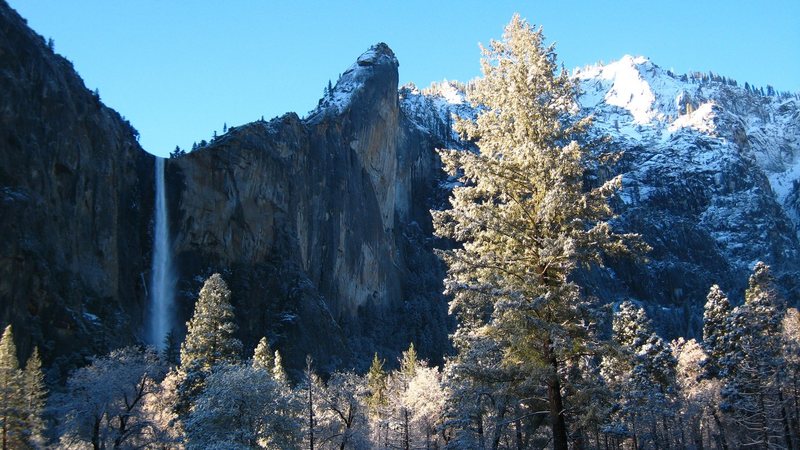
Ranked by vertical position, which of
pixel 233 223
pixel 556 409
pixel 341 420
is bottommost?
pixel 341 420

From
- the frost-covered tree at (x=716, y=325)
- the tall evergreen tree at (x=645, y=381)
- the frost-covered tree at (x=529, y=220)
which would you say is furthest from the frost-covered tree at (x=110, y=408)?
the frost-covered tree at (x=716, y=325)

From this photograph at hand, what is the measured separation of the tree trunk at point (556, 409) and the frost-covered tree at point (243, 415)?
704 inches

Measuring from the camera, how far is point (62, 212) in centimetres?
7756

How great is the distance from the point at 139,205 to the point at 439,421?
5633 centimetres

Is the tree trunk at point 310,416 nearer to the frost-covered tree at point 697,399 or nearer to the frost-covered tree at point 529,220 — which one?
the frost-covered tree at point 697,399

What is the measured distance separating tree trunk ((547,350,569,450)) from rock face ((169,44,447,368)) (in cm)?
8167

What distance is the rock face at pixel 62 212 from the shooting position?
225ft

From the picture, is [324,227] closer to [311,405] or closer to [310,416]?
[311,405]

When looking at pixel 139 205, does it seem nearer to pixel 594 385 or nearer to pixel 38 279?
pixel 38 279

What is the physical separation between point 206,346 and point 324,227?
80.4 meters

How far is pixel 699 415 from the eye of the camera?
55750 mm

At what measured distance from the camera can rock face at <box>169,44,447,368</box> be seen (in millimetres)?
97250

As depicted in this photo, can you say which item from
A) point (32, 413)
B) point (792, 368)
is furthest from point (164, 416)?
point (792, 368)

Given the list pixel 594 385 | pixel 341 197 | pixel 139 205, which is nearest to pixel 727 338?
pixel 594 385
